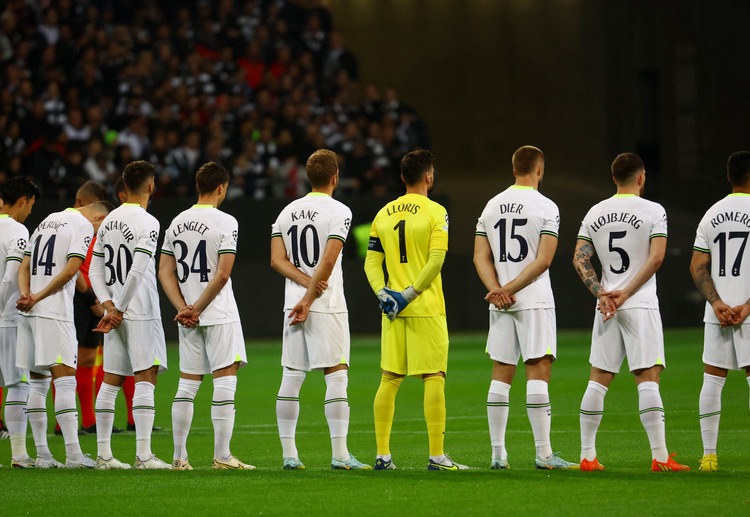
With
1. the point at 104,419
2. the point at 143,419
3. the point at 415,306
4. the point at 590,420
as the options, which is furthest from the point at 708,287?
the point at 104,419

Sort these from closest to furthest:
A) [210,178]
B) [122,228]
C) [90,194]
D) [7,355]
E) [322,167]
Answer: [322,167] → [210,178] → [122,228] → [7,355] → [90,194]

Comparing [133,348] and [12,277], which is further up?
[12,277]

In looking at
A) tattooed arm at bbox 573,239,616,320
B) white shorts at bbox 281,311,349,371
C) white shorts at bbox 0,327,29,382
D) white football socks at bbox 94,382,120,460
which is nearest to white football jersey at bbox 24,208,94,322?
white shorts at bbox 0,327,29,382

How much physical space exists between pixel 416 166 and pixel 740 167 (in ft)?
7.70

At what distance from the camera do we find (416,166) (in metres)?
8.95

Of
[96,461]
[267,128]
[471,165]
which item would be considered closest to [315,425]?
[96,461]

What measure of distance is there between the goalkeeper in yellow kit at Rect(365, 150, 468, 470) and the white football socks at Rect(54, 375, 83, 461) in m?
2.43

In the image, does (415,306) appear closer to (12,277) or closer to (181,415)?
(181,415)

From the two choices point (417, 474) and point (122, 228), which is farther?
point (122, 228)

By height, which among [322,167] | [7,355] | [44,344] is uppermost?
[322,167]

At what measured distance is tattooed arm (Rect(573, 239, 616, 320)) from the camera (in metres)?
8.65

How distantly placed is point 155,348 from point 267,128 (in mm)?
14020

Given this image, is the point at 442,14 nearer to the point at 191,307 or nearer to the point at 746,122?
the point at 746,122

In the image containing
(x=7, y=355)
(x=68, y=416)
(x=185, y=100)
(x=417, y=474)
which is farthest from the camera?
(x=185, y=100)
